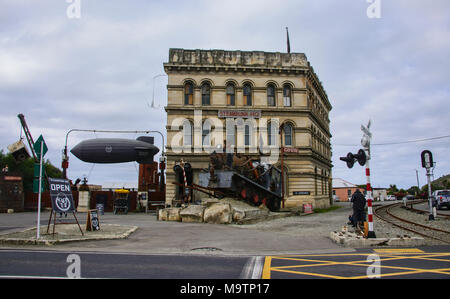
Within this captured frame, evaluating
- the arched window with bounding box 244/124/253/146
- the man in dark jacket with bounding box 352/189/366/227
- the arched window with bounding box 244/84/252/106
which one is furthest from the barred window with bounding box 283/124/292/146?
the man in dark jacket with bounding box 352/189/366/227

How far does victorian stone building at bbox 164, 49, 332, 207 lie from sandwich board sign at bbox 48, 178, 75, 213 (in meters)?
18.1

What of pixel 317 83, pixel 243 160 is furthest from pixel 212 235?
pixel 317 83

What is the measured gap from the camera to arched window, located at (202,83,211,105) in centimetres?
3216

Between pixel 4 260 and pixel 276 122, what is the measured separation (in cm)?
2729

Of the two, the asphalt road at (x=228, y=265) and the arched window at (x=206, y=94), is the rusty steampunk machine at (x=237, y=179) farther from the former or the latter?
the asphalt road at (x=228, y=265)

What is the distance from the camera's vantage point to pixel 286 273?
633cm

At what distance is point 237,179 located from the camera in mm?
21734

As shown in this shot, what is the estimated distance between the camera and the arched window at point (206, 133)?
3138 centimetres

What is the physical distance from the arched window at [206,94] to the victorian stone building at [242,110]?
0.32ft

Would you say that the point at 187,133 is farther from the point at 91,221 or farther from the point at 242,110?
the point at 91,221

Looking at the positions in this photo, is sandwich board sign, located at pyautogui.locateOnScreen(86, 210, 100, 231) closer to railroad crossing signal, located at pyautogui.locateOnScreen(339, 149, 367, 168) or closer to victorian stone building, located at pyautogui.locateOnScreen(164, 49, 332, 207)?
railroad crossing signal, located at pyautogui.locateOnScreen(339, 149, 367, 168)

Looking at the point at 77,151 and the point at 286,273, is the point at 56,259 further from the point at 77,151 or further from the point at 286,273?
the point at 77,151

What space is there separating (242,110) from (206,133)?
4.06 meters

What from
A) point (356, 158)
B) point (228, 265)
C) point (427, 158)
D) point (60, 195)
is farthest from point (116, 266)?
point (427, 158)
